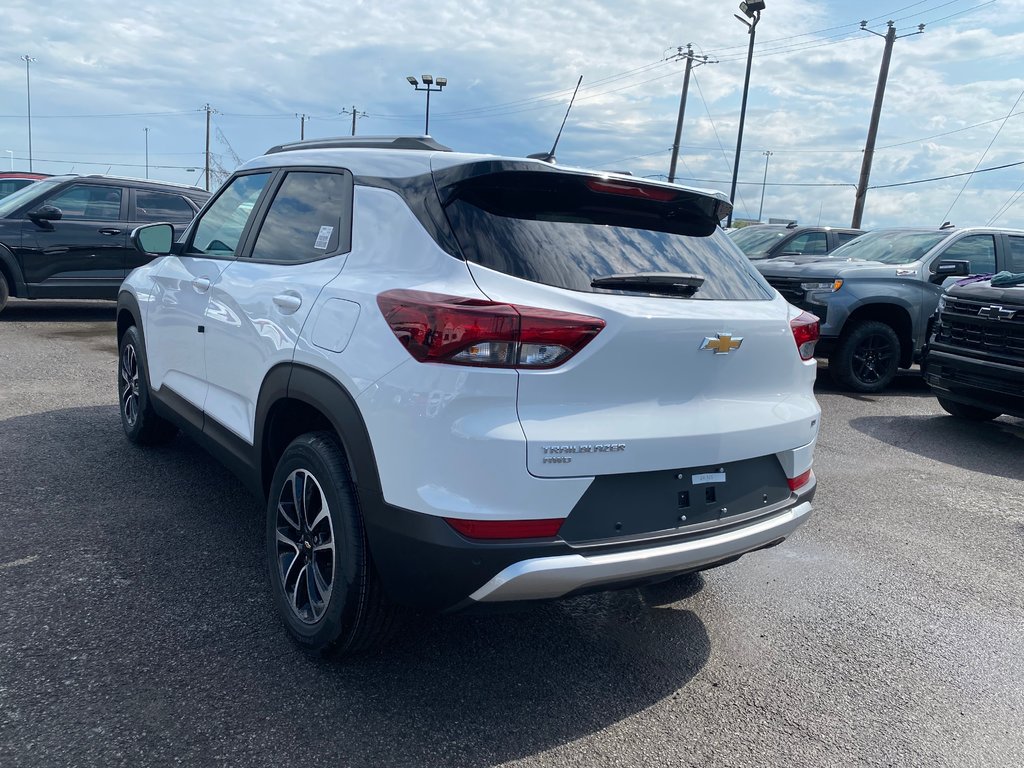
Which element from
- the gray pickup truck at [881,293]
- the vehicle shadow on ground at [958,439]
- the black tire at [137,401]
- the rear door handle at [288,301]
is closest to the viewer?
the rear door handle at [288,301]

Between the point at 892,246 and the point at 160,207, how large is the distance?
9328 millimetres

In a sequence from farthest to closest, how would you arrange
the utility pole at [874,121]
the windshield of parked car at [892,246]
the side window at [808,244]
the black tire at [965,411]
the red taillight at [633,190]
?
the utility pole at [874,121]
the side window at [808,244]
the windshield of parked car at [892,246]
the black tire at [965,411]
the red taillight at [633,190]

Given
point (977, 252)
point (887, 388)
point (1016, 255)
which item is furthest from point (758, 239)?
point (887, 388)

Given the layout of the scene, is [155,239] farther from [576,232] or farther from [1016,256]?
[1016,256]

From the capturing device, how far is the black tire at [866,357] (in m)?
8.74

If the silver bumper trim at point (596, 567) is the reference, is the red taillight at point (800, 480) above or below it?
above

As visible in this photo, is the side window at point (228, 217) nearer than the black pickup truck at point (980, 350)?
Yes

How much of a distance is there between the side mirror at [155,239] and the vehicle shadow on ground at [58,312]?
22.7ft

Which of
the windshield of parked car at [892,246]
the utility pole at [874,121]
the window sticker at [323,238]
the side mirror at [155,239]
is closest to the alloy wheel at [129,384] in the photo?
the side mirror at [155,239]

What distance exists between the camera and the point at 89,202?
10.5 meters

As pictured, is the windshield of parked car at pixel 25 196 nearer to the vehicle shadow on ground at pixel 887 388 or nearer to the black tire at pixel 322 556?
the black tire at pixel 322 556

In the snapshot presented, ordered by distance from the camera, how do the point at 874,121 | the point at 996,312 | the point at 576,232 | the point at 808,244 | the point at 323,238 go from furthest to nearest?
the point at 874,121
the point at 808,244
the point at 996,312
the point at 323,238
the point at 576,232

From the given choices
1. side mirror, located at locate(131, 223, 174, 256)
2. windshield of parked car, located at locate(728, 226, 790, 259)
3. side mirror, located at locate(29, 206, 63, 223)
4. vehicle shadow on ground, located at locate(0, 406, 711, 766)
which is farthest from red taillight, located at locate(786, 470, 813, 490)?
side mirror, located at locate(29, 206, 63, 223)

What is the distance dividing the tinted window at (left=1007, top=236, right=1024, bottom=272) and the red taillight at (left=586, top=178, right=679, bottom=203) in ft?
26.8
